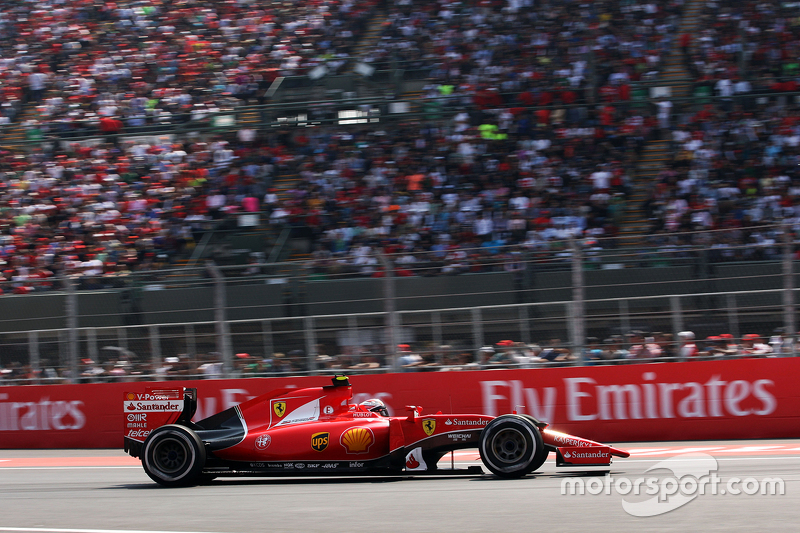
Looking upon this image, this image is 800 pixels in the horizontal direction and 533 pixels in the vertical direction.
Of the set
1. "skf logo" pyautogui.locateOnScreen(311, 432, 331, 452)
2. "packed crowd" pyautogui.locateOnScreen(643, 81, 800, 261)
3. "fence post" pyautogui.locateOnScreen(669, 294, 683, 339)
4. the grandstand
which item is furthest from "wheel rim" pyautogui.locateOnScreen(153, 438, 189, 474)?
"packed crowd" pyautogui.locateOnScreen(643, 81, 800, 261)

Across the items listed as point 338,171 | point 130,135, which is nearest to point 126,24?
point 130,135

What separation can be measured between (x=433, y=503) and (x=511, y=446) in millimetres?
1319

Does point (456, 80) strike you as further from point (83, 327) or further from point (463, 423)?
point (463, 423)

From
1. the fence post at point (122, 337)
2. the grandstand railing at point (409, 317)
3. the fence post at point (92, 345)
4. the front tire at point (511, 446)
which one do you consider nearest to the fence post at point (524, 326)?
the grandstand railing at point (409, 317)

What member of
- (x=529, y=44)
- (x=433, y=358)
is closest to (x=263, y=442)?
(x=433, y=358)

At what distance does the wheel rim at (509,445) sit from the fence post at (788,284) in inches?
190

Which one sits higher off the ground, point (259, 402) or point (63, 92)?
point (63, 92)

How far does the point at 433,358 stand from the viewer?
38.7ft

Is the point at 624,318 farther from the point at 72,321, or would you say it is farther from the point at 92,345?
the point at 72,321

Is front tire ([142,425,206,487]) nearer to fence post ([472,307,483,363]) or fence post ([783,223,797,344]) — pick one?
fence post ([472,307,483,363])

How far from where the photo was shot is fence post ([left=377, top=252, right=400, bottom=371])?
1153 cm

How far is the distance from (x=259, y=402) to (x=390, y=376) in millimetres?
3570

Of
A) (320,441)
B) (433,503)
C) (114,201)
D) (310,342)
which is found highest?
(114,201)

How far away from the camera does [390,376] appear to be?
11.9 m
